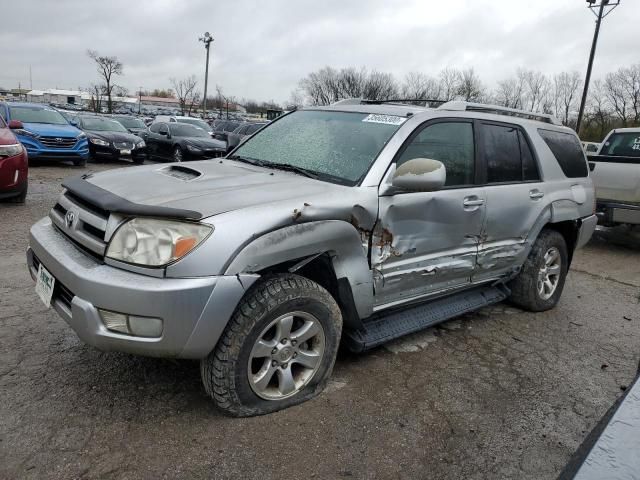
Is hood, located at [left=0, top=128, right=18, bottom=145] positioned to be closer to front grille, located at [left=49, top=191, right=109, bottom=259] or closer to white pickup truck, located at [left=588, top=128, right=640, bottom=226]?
front grille, located at [left=49, top=191, right=109, bottom=259]

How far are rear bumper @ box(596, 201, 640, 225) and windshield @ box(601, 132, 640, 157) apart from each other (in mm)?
1990

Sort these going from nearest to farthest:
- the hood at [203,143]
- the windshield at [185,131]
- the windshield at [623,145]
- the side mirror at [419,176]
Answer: the side mirror at [419,176], the windshield at [623,145], the hood at [203,143], the windshield at [185,131]

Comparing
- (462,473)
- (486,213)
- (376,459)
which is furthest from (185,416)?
(486,213)

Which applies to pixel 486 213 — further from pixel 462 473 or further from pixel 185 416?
pixel 185 416

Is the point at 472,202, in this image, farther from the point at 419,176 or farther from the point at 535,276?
the point at 535,276

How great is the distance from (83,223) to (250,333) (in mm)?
1083

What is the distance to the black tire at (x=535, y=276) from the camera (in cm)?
432

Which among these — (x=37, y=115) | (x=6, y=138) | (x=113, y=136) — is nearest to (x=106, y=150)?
(x=113, y=136)

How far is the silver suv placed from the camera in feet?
7.46

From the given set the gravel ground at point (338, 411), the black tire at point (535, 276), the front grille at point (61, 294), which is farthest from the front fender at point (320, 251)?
the black tire at point (535, 276)

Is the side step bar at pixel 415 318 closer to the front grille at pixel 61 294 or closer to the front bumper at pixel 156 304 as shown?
the front bumper at pixel 156 304

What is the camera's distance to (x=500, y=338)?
398cm

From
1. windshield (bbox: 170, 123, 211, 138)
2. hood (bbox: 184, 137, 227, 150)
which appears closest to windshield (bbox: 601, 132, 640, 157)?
hood (bbox: 184, 137, 227, 150)

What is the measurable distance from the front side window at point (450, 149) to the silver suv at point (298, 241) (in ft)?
0.04
